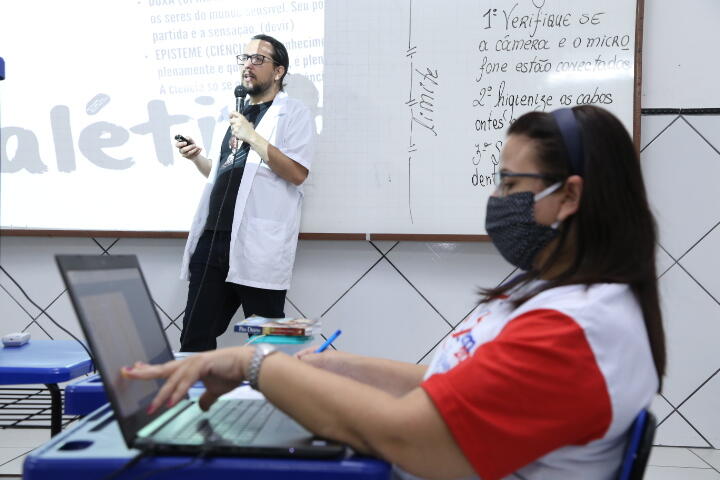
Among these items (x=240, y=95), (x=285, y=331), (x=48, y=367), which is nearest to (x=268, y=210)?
(x=240, y=95)

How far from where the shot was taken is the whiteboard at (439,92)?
228 cm

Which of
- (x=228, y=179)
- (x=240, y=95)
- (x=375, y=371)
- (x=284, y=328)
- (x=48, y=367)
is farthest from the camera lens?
(x=228, y=179)

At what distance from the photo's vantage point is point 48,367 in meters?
1.10

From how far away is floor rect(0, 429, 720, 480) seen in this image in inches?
77.1

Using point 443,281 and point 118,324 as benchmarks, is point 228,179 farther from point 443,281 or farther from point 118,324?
point 118,324

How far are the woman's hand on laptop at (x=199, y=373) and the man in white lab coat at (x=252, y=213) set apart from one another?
53.7 inches

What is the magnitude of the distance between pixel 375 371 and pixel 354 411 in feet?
1.05

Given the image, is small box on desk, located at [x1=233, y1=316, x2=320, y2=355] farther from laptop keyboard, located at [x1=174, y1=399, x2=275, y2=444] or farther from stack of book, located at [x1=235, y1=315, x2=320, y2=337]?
laptop keyboard, located at [x1=174, y1=399, x2=275, y2=444]

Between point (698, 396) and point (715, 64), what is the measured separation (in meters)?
1.22

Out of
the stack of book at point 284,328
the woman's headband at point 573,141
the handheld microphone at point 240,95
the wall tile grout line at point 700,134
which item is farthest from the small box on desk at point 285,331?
the wall tile grout line at point 700,134

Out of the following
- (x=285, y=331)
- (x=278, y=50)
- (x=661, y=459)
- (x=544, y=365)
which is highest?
(x=278, y=50)

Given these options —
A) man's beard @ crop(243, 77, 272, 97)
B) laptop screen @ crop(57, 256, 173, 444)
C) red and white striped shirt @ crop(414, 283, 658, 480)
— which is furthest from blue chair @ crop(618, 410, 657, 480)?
man's beard @ crop(243, 77, 272, 97)

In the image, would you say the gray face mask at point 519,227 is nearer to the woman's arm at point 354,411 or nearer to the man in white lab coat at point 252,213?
the woman's arm at point 354,411

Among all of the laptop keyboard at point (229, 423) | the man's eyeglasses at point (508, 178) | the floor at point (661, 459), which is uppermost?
the man's eyeglasses at point (508, 178)
